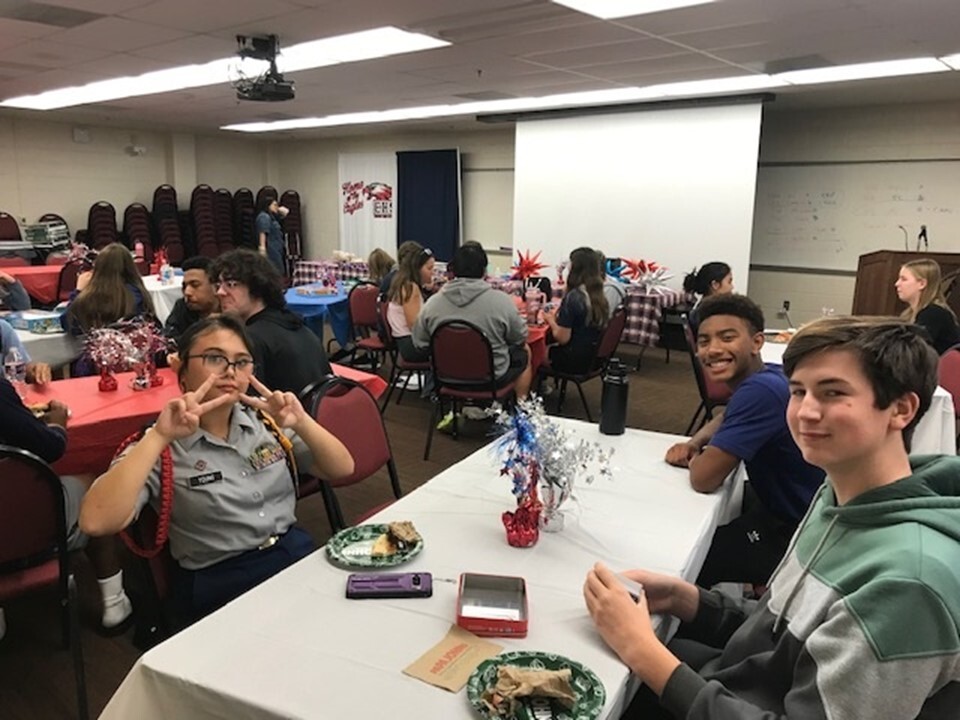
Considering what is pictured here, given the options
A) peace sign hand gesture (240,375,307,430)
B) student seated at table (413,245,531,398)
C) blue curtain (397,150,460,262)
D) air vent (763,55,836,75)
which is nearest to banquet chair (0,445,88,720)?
peace sign hand gesture (240,375,307,430)

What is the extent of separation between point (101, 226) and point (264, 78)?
22.1 ft

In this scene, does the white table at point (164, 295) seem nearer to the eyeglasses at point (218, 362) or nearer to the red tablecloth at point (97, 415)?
the red tablecloth at point (97, 415)

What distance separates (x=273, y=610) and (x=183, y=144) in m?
11.8

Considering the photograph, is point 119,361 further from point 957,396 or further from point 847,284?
point 847,284

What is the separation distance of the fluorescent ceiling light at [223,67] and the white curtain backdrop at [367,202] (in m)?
4.43

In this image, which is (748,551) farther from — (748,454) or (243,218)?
(243,218)

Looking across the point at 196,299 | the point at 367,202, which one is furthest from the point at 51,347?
the point at 367,202

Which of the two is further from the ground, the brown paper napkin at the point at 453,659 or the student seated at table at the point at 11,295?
the student seated at table at the point at 11,295

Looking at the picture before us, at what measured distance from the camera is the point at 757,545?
2.06 meters

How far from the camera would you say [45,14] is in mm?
4301

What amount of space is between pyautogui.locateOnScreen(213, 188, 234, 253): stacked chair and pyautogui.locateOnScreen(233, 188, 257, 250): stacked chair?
100 mm

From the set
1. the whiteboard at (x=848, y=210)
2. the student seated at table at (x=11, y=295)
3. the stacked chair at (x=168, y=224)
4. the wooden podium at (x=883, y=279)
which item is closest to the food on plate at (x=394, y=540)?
the student seated at table at (x=11, y=295)

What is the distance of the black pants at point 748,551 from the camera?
2.04 m

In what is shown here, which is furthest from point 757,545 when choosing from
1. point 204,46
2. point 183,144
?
point 183,144
